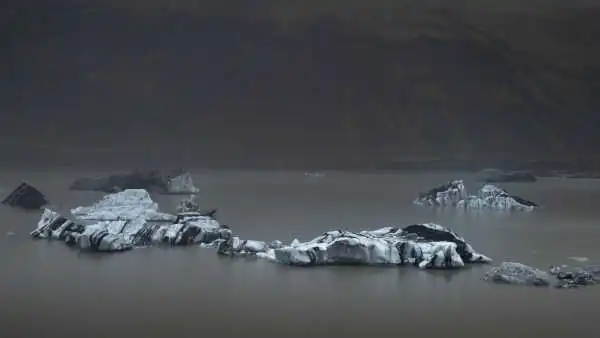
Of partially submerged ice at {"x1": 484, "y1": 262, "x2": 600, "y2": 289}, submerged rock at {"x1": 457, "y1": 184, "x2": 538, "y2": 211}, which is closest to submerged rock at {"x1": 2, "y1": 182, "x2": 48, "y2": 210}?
submerged rock at {"x1": 457, "y1": 184, "x2": 538, "y2": 211}

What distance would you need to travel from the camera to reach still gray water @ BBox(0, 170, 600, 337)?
255 cm

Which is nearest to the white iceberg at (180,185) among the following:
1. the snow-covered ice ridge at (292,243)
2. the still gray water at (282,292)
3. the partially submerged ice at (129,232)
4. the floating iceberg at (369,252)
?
the still gray water at (282,292)

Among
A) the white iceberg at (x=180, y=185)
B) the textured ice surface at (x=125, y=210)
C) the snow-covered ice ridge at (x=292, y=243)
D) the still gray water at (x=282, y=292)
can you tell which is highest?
the white iceberg at (x=180, y=185)

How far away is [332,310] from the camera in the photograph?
9.10 feet

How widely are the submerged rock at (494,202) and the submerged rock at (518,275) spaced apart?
109 inches

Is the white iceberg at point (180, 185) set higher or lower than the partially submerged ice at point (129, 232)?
higher

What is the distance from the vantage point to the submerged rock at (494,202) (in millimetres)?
6117

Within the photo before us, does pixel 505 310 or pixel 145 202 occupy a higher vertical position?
pixel 145 202

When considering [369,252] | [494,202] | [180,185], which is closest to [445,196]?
[494,202]

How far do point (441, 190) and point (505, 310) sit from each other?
150 inches

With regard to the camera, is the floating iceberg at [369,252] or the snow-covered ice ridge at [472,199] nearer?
the floating iceberg at [369,252]

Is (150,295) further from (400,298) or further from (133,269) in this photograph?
(400,298)

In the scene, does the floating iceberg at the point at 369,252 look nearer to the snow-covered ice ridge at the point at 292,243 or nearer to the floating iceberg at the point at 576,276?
the snow-covered ice ridge at the point at 292,243

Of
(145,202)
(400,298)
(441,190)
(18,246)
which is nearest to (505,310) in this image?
(400,298)
